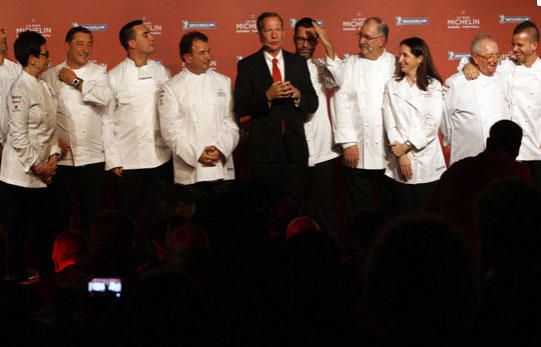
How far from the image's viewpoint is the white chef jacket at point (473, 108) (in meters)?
6.27

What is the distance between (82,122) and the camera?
6281mm

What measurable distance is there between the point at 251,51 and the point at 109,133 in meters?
1.58

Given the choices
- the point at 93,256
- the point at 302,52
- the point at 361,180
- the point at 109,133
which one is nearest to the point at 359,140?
the point at 361,180

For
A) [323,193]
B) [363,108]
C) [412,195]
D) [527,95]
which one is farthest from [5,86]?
[527,95]

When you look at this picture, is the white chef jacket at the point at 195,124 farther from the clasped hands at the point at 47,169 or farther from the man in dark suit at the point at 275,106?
the clasped hands at the point at 47,169

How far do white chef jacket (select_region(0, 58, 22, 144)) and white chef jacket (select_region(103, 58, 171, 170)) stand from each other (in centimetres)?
75

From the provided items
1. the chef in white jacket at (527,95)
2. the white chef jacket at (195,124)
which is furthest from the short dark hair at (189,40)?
the chef in white jacket at (527,95)

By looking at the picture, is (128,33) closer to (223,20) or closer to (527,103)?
(223,20)

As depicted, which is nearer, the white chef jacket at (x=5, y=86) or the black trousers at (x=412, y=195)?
the black trousers at (x=412, y=195)

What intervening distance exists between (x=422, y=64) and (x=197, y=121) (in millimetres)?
1720

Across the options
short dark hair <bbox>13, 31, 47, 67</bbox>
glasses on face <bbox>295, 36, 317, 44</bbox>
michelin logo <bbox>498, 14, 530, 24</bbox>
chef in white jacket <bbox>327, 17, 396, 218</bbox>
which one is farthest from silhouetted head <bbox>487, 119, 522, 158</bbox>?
michelin logo <bbox>498, 14, 530, 24</bbox>

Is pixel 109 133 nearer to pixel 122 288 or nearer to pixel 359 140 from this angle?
pixel 359 140

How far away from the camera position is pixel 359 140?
6.29 meters

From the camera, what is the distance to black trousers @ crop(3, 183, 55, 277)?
18.9ft
